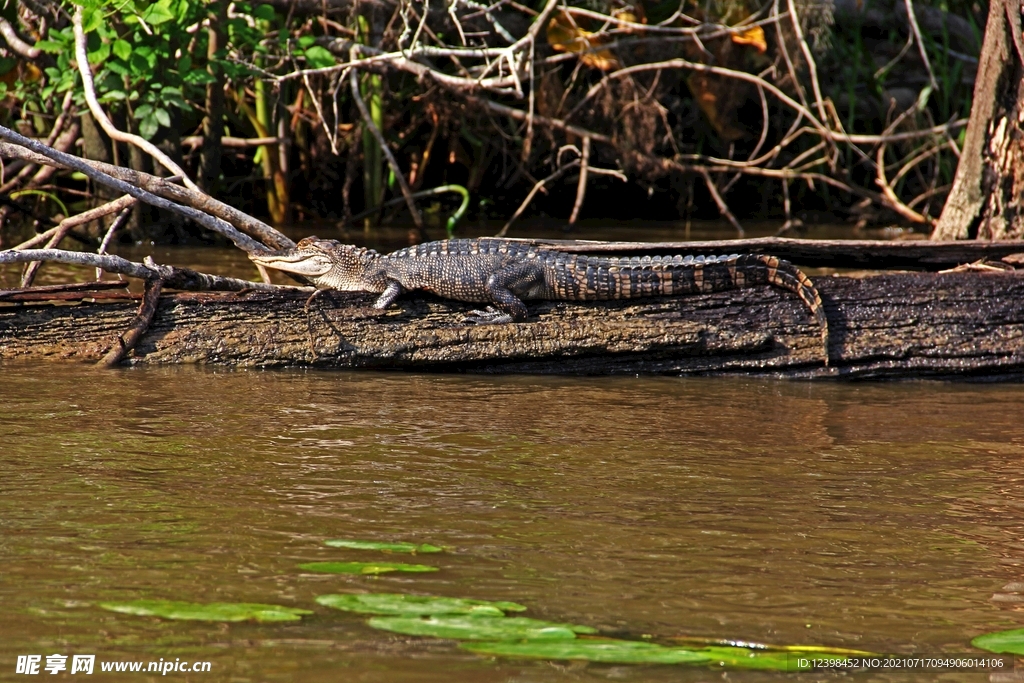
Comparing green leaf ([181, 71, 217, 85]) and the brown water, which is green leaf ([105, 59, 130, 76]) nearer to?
green leaf ([181, 71, 217, 85])

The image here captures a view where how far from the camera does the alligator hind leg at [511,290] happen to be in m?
5.54

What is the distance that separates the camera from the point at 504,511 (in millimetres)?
3297

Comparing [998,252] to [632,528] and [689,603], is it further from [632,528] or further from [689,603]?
[689,603]

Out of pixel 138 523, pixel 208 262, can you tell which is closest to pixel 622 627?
pixel 138 523

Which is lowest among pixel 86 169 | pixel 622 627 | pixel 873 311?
pixel 622 627

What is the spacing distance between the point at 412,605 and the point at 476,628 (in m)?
0.18

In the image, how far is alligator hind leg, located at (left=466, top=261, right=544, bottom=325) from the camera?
5.54m

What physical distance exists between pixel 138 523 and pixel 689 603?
4.90ft

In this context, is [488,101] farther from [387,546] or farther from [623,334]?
[387,546]

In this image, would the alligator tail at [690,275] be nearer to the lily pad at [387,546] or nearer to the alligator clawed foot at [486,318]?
the alligator clawed foot at [486,318]

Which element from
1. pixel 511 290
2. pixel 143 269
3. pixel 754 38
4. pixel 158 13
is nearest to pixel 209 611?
pixel 143 269

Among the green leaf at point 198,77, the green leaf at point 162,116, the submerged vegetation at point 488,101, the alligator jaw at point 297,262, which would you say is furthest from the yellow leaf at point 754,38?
the alligator jaw at point 297,262

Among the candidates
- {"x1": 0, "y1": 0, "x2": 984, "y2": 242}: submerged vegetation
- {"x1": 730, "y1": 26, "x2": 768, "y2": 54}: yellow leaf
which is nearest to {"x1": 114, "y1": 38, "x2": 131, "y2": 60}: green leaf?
{"x1": 0, "y1": 0, "x2": 984, "y2": 242}: submerged vegetation

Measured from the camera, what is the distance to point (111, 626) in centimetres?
240
